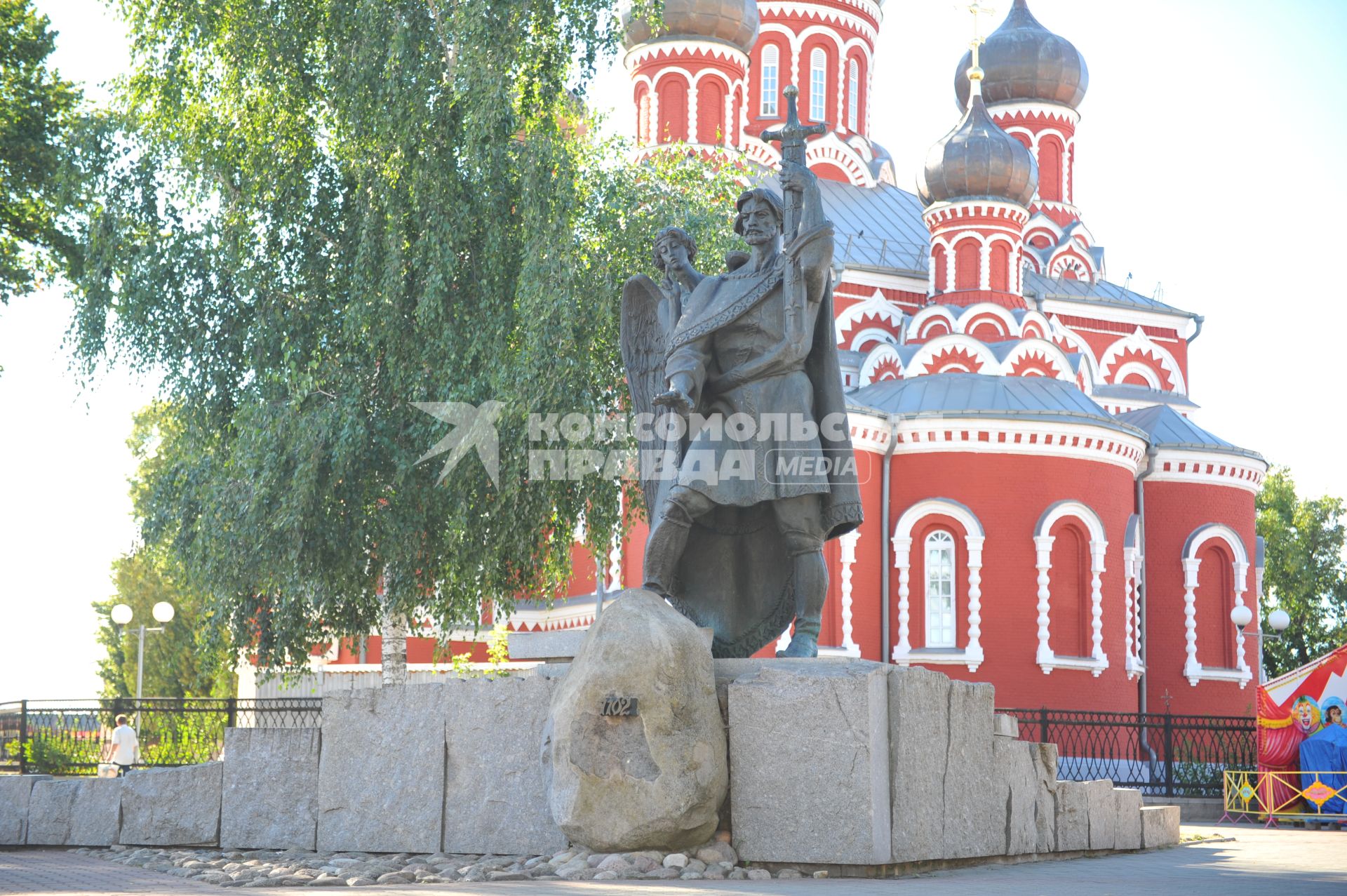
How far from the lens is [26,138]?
52.3 ft

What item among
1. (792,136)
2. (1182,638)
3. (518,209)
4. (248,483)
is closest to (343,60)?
(518,209)

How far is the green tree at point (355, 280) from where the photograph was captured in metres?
12.1

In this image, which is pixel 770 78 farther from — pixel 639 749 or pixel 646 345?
pixel 639 749

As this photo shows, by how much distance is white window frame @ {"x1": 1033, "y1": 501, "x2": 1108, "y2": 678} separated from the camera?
2145 centimetres

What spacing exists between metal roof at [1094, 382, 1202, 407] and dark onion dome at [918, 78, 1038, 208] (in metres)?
5.28

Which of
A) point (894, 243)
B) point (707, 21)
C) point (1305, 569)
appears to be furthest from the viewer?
point (1305, 569)

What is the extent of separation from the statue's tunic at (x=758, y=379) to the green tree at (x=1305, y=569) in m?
33.7

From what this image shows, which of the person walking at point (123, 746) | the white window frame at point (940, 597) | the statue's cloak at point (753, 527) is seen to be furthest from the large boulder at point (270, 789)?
the white window frame at point (940, 597)

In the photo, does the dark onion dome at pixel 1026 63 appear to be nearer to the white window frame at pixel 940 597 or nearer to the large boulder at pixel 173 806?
the white window frame at pixel 940 597

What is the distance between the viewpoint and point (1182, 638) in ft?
78.4

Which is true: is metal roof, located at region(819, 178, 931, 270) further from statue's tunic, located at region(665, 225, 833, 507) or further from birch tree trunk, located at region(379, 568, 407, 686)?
statue's tunic, located at region(665, 225, 833, 507)

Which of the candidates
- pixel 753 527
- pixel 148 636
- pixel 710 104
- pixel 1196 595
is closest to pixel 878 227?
pixel 710 104

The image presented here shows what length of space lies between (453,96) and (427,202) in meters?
0.91

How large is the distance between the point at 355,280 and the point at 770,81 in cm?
2003
